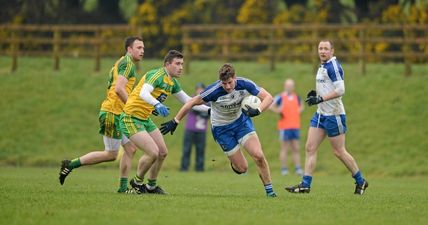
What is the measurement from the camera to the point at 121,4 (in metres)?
38.0

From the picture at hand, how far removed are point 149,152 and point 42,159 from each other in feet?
43.0

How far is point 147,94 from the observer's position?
12742 mm

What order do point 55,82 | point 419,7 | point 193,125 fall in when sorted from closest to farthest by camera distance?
point 193,125 < point 55,82 < point 419,7

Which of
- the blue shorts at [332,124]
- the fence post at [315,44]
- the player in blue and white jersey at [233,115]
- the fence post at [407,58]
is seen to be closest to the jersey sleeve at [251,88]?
the player in blue and white jersey at [233,115]

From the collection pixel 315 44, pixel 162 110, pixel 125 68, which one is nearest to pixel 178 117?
pixel 162 110

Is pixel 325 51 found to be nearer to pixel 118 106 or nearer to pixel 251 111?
pixel 251 111

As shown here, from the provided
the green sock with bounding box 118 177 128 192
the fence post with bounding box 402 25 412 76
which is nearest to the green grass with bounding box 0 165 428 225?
the green sock with bounding box 118 177 128 192

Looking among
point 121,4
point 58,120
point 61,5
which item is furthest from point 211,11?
point 58,120

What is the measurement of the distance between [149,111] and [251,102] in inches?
59.8

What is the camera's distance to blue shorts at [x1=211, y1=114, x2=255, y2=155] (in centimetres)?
1301

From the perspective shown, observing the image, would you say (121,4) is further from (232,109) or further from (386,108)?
(232,109)

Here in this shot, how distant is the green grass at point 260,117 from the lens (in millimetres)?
24383

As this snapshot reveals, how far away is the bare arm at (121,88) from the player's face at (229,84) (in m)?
1.46

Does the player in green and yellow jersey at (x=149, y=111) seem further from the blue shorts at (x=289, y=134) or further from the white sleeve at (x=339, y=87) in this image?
the blue shorts at (x=289, y=134)
